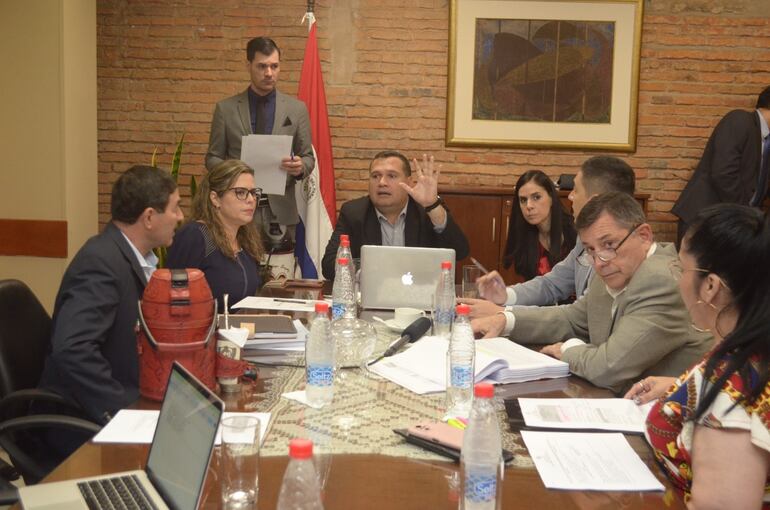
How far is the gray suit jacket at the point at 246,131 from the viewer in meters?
5.36

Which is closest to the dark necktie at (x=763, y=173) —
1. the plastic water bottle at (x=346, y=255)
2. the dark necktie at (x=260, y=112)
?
the dark necktie at (x=260, y=112)

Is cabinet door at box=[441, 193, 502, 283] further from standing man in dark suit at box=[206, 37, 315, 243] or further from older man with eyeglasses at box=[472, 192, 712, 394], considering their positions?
older man with eyeglasses at box=[472, 192, 712, 394]

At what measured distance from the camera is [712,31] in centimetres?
616

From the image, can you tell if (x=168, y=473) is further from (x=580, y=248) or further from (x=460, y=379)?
(x=580, y=248)

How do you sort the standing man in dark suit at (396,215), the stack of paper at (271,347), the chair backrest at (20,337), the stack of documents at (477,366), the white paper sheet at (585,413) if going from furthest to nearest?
the standing man in dark suit at (396,215), the stack of paper at (271,347), the chair backrest at (20,337), the stack of documents at (477,366), the white paper sheet at (585,413)

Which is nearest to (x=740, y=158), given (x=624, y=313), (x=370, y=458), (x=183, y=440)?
(x=624, y=313)

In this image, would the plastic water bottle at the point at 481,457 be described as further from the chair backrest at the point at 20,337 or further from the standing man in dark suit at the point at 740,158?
the standing man in dark suit at the point at 740,158

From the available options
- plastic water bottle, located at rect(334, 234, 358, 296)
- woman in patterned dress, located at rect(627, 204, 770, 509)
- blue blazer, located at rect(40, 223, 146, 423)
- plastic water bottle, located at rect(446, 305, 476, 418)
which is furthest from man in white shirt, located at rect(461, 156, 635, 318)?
woman in patterned dress, located at rect(627, 204, 770, 509)

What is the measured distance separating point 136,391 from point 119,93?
4.39 meters

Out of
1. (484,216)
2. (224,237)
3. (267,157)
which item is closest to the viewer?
(224,237)

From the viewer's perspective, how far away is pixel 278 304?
3211mm

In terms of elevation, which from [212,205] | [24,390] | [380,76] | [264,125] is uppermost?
[380,76]

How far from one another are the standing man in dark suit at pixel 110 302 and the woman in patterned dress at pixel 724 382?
4.69 feet

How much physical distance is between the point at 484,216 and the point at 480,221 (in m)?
0.04
